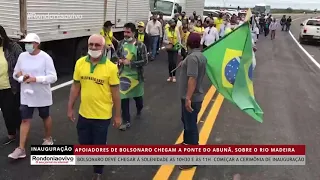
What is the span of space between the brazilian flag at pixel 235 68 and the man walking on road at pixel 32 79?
2.09 meters

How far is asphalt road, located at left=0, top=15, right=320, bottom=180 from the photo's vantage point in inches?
188

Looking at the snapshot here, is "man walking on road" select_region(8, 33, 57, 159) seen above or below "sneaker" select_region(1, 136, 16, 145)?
above

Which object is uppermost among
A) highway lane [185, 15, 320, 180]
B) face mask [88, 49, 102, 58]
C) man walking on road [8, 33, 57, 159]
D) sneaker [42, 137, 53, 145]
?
face mask [88, 49, 102, 58]

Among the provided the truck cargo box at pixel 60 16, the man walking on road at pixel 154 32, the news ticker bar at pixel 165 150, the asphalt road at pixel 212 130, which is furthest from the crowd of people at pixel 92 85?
the man walking on road at pixel 154 32

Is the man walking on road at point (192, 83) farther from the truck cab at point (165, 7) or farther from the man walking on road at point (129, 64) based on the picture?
the truck cab at point (165, 7)

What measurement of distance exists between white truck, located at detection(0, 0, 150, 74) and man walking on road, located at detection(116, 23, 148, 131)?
284cm

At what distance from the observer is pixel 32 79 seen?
15.6 ft

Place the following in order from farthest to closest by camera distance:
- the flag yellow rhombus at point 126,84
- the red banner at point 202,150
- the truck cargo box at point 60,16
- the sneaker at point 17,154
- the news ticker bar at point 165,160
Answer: the truck cargo box at point 60,16 < the flag yellow rhombus at point 126,84 < the red banner at point 202,150 < the sneaker at point 17,154 < the news ticker bar at point 165,160

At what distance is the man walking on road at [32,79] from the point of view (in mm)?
4785

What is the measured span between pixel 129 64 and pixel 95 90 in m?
2.20

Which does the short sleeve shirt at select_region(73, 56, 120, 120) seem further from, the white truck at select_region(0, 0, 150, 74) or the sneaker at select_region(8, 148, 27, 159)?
the white truck at select_region(0, 0, 150, 74)

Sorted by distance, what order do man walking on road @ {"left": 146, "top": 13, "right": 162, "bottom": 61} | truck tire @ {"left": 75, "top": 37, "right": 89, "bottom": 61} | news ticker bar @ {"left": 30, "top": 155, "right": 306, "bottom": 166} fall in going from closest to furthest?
news ticker bar @ {"left": 30, "top": 155, "right": 306, "bottom": 166}, truck tire @ {"left": 75, "top": 37, "right": 89, "bottom": 61}, man walking on road @ {"left": 146, "top": 13, "right": 162, "bottom": 61}
